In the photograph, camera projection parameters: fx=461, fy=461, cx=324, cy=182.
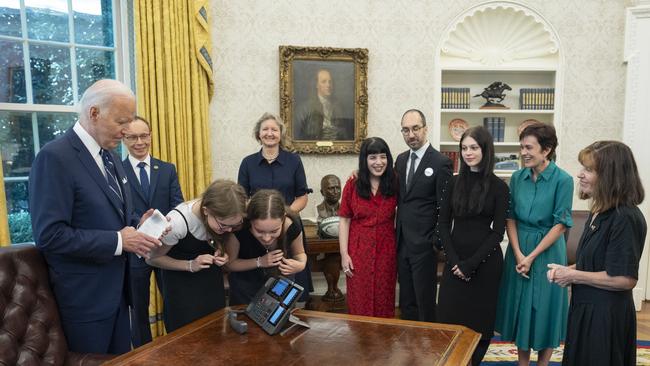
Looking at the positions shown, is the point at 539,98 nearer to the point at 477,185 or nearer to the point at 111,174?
the point at 477,185

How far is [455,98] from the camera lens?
4352 mm

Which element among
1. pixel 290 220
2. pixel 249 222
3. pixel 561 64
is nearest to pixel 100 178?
pixel 249 222

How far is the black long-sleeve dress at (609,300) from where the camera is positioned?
1854 mm

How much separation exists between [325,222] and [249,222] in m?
1.53

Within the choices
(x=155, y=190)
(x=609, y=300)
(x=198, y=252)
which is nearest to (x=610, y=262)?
(x=609, y=300)

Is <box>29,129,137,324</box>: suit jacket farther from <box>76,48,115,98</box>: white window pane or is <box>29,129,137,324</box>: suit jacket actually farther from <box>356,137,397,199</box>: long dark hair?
<box>76,48,115,98</box>: white window pane

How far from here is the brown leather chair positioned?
159cm

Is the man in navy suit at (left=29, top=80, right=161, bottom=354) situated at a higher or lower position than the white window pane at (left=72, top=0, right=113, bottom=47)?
lower

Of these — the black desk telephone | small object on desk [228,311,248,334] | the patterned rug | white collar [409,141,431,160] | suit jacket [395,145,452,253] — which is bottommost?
the patterned rug

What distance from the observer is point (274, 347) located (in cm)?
158

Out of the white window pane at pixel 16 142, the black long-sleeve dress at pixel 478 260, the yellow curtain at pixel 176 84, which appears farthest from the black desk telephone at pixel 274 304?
the white window pane at pixel 16 142

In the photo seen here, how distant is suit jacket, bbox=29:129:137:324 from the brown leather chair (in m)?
0.05

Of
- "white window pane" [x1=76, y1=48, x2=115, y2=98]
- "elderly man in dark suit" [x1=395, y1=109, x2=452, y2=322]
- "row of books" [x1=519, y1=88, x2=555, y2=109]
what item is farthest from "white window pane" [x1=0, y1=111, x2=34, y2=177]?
"row of books" [x1=519, y1=88, x2=555, y2=109]

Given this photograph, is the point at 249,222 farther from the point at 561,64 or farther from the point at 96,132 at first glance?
the point at 561,64
